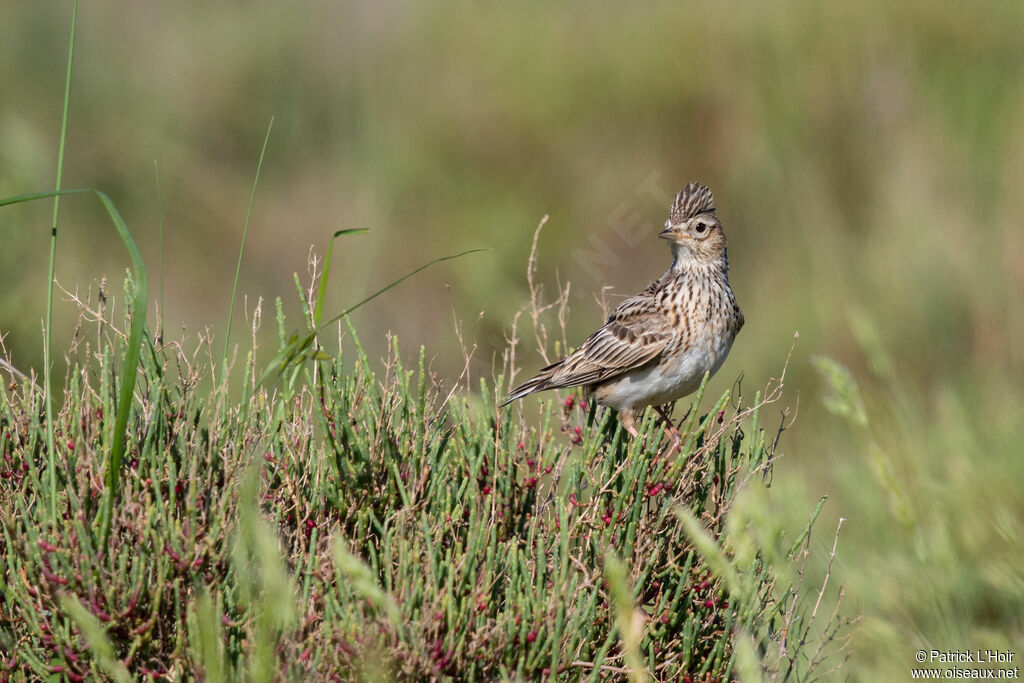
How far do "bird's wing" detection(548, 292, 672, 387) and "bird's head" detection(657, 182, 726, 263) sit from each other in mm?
318

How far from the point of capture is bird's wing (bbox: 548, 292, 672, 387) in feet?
15.6

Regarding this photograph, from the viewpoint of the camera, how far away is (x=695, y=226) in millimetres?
4996

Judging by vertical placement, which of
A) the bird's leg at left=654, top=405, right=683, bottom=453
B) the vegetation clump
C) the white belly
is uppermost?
the white belly

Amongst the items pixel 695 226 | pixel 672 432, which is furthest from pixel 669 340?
pixel 695 226

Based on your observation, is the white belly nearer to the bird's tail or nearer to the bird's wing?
the bird's wing

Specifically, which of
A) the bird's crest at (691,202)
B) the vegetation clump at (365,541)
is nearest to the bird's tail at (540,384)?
the vegetation clump at (365,541)

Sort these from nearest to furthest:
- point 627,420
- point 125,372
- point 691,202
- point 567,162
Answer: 1. point 125,372
2. point 627,420
3. point 691,202
4. point 567,162

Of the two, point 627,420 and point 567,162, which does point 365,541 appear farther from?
point 567,162

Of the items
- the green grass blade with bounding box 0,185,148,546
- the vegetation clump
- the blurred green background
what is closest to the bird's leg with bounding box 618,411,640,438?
the vegetation clump

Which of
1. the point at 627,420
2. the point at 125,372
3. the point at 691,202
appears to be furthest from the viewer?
the point at 691,202

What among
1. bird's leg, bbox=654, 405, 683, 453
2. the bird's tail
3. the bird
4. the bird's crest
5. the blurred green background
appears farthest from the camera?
the blurred green background

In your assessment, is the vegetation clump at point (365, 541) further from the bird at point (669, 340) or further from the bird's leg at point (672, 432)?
the bird at point (669, 340)

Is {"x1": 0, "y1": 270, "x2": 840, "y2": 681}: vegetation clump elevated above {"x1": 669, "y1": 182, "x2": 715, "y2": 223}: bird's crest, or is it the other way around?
{"x1": 669, "y1": 182, "x2": 715, "y2": 223}: bird's crest

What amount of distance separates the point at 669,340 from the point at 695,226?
531 millimetres
